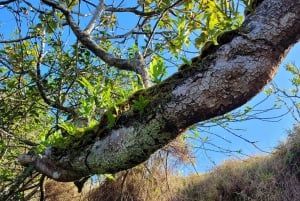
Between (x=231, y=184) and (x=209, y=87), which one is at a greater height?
(x=231, y=184)

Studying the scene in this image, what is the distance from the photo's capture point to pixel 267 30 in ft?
4.17

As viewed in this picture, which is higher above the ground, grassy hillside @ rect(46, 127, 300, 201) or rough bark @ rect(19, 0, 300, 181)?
grassy hillside @ rect(46, 127, 300, 201)

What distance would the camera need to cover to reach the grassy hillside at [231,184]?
16.5 ft

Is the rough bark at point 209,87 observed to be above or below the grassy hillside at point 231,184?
below

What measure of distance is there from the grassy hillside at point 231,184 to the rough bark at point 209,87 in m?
3.44

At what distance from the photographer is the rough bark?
1.26 m

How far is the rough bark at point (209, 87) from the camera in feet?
4.14

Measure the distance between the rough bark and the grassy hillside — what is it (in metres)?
3.44

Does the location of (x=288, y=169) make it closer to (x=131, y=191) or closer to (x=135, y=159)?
(x=131, y=191)

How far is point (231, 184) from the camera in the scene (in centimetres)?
670

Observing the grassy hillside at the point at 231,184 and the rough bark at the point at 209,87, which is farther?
the grassy hillside at the point at 231,184

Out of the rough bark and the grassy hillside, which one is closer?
the rough bark

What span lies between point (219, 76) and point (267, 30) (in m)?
0.20

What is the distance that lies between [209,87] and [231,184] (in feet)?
18.7
